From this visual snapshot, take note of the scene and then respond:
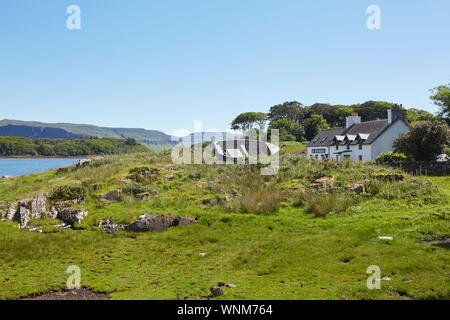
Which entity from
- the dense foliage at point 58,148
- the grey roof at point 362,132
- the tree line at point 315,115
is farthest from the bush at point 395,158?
the dense foliage at point 58,148

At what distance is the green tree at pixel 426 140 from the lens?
33438 mm

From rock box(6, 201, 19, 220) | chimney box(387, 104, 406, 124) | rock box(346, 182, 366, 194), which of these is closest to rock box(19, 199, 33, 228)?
rock box(6, 201, 19, 220)

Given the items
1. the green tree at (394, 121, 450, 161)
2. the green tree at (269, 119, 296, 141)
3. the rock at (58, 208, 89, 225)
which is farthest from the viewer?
the green tree at (269, 119, 296, 141)

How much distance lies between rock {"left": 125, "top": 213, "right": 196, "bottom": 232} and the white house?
35792 millimetres

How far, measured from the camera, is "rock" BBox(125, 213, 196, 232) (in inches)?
635

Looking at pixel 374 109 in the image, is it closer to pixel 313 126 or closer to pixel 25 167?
pixel 313 126

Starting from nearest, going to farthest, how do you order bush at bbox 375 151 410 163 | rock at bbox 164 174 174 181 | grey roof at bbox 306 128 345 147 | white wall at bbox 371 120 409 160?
rock at bbox 164 174 174 181, bush at bbox 375 151 410 163, white wall at bbox 371 120 409 160, grey roof at bbox 306 128 345 147

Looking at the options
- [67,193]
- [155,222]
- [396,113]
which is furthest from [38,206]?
[396,113]

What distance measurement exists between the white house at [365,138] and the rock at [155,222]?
3579 cm

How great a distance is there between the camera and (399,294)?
7.79m

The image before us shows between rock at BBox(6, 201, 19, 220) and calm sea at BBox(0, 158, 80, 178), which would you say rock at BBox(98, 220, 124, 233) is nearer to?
rock at BBox(6, 201, 19, 220)

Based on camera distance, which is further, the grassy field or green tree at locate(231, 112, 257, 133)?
green tree at locate(231, 112, 257, 133)
